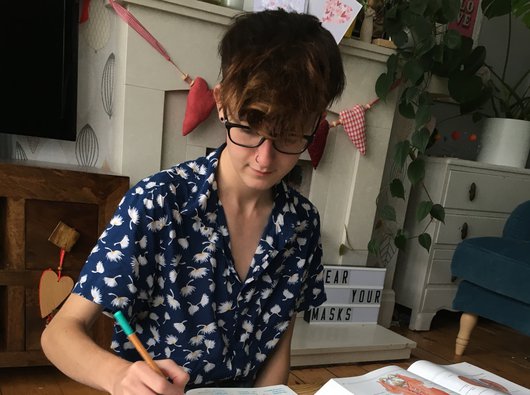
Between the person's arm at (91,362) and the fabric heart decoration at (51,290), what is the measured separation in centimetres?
76

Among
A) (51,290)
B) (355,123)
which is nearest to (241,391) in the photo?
(51,290)

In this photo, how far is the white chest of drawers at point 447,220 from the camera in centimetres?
189

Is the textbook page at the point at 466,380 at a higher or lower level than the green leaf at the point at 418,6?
lower

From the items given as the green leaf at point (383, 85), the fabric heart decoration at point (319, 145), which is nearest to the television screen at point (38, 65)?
the fabric heart decoration at point (319, 145)

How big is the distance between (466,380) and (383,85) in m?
1.20

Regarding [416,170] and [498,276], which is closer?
[498,276]

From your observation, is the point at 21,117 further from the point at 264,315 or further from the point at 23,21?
the point at 264,315

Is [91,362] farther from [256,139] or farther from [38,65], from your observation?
[38,65]

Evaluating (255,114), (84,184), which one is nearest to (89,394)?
(84,184)

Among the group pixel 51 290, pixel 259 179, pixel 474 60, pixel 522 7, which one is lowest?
pixel 51 290

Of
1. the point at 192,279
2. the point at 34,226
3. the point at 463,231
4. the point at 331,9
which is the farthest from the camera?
the point at 463,231

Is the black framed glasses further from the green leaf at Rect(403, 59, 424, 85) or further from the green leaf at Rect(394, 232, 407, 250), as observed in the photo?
the green leaf at Rect(394, 232, 407, 250)

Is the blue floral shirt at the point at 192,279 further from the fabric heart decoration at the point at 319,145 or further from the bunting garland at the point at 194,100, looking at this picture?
the fabric heart decoration at the point at 319,145

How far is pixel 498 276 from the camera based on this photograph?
152 centimetres
